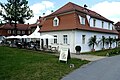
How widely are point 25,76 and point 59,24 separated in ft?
77.0

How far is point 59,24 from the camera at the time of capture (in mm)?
34219

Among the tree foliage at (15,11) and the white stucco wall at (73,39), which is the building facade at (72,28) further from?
the tree foliage at (15,11)

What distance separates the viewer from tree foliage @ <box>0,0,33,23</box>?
180 ft

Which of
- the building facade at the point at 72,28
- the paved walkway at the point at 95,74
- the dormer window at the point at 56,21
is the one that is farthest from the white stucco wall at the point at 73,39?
the paved walkway at the point at 95,74

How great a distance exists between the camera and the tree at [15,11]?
180 feet

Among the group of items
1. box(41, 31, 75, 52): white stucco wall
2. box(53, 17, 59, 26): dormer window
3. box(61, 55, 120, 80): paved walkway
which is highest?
box(53, 17, 59, 26): dormer window

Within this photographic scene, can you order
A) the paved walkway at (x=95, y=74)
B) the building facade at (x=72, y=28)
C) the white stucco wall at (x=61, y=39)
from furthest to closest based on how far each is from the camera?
the building facade at (x=72, y=28) → the white stucco wall at (x=61, y=39) → the paved walkway at (x=95, y=74)

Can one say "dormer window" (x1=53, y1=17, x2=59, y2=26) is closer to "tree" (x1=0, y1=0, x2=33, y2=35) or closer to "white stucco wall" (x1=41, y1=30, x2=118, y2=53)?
"white stucco wall" (x1=41, y1=30, x2=118, y2=53)

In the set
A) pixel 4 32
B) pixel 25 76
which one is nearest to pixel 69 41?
pixel 25 76

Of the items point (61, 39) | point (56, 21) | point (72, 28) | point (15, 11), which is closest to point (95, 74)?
point (72, 28)

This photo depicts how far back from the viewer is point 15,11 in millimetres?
54875

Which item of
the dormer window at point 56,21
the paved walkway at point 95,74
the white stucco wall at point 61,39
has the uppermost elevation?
the dormer window at point 56,21

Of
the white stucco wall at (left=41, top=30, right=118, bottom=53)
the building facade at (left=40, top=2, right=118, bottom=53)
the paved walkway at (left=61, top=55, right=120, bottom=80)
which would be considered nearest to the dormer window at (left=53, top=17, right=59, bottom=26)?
the building facade at (left=40, top=2, right=118, bottom=53)

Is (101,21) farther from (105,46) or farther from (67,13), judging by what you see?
(67,13)
